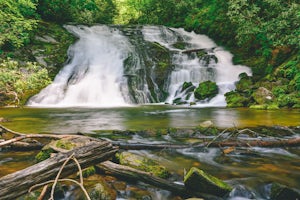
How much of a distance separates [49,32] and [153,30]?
30.0ft

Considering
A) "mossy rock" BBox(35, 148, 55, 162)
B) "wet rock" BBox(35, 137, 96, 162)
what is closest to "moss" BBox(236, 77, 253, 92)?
"wet rock" BBox(35, 137, 96, 162)

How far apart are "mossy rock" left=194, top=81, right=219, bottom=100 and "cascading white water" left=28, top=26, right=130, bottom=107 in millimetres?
4490

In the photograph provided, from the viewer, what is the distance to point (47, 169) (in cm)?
357

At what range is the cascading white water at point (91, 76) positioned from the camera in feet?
60.2

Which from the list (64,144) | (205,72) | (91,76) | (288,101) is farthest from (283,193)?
(91,76)

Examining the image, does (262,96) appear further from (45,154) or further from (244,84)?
(45,154)

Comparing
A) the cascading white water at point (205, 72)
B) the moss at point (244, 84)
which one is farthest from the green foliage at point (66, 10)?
the moss at point (244, 84)

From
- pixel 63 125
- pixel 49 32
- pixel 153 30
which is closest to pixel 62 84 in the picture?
pixel 49 32

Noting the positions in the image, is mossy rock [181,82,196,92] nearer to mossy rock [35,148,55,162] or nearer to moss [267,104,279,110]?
moss [267,104,279,110]

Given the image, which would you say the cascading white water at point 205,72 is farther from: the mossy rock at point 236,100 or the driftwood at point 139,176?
the driftwood at point 139,176

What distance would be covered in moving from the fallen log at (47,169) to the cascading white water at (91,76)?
13809mm

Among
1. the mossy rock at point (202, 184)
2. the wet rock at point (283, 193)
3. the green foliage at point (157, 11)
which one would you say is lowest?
the wet rock at point (283, 193)

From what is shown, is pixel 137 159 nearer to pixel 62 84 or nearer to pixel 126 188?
pixel 126 188

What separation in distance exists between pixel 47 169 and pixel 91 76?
57.2 ft
